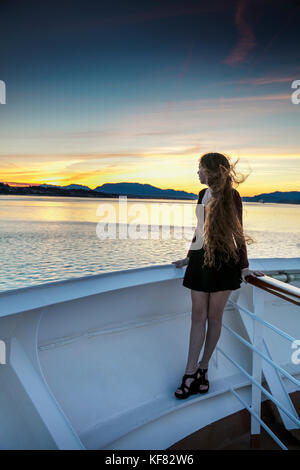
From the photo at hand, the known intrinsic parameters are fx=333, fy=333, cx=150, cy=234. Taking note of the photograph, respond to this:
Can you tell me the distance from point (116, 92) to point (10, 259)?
6748mm

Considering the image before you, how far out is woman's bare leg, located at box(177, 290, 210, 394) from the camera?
1452 mm

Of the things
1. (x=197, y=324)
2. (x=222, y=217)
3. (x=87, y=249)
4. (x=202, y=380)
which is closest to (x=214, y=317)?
(x=197, y=324)

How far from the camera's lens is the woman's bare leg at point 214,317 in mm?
1429

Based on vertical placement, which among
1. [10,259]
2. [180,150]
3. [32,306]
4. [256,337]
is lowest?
[10,259]

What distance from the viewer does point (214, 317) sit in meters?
1.46

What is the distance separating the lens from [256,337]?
134cm

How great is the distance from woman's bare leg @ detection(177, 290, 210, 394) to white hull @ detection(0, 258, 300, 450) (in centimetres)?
12

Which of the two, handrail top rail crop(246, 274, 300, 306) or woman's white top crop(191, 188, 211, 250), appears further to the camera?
woman's white top crop(191, 188, 211, 250)

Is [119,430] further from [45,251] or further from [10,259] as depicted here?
[45,251]

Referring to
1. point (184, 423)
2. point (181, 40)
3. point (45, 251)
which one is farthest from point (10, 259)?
point (184, 423)

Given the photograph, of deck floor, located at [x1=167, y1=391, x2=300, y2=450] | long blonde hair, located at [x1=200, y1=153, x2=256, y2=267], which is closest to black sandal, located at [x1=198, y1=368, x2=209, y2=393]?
deck floor, located at [x1=167, y1=391, x2=300, y2=450]

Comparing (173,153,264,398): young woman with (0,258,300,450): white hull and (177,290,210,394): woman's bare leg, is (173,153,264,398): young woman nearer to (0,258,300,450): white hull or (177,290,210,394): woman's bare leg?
(177,290,210,394): woman's bare leg

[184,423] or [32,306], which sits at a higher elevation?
[32,306]

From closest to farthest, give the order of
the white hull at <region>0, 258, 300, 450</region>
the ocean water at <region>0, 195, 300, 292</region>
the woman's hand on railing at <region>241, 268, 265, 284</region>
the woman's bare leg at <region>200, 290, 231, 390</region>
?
1. the white hull at <region>0, 258, 300, 450</region>
2. the woman's hand on railing at <region>241, 268, 265, 284</region>
3. the woman's bare leg at <region>200, 290, 231, 390</region>
4. the ocean water at <region>0, 195, 300, 292</region>
